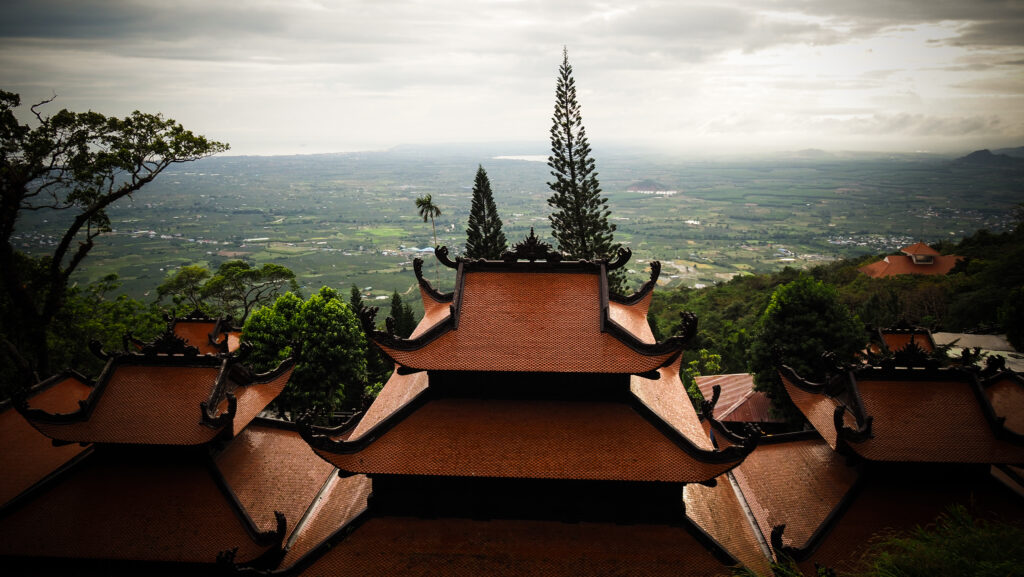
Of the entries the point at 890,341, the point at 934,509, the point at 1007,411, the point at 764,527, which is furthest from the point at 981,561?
the point at 890,341

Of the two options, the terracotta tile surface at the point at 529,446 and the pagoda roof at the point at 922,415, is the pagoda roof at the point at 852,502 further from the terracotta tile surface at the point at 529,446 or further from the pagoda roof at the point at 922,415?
the terracotta tile surface at the point at 529,446

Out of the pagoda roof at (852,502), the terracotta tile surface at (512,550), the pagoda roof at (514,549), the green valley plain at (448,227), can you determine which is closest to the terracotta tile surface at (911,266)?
the green valley plain at (448,227)

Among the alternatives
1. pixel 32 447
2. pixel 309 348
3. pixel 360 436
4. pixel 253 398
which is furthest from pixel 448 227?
pixel 360 436

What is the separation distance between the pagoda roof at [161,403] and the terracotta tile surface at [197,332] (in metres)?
8.30

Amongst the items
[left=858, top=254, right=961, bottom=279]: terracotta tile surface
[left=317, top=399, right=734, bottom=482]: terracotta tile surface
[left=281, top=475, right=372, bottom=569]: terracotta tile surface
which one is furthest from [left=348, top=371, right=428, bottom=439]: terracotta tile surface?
[left=858, top=254, right=961, bottom=279]: terracotta tile surface

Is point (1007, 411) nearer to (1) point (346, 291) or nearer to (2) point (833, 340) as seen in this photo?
(2) point (833, 340)

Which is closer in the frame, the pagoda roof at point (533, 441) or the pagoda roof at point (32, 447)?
the pagoda roof at point (533, 441)

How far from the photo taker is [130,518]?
908 centimetres

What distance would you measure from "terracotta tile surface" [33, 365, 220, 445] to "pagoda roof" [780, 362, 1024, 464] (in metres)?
12.3

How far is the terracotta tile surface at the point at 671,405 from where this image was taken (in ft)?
30.7

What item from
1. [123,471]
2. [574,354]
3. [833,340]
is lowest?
[833,340]

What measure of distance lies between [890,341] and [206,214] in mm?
155090

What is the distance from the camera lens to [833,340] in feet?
62.5

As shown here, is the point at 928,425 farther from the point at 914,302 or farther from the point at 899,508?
the point at 914,302
